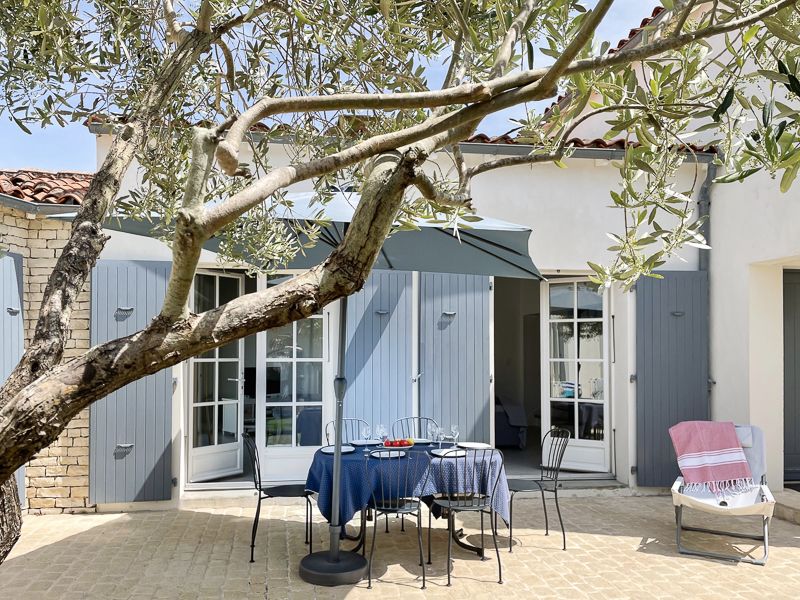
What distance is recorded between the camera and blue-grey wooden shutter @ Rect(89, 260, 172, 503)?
6.26 meters

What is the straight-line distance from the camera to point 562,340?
25.6 feet

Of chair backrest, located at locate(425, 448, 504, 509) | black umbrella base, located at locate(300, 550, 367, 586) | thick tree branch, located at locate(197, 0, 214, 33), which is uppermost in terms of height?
thick tree branch, located at locate(197, 0, 214, 33)

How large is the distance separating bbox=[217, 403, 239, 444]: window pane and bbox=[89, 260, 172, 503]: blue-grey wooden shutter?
2.99 feet

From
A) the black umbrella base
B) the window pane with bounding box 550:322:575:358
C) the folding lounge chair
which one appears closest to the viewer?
the black umbrella base

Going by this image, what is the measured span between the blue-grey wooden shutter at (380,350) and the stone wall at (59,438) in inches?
96.3

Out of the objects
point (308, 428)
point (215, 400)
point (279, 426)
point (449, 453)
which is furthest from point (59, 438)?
point (449, 453)

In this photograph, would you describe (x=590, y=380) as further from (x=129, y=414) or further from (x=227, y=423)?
(x=129, y=414)

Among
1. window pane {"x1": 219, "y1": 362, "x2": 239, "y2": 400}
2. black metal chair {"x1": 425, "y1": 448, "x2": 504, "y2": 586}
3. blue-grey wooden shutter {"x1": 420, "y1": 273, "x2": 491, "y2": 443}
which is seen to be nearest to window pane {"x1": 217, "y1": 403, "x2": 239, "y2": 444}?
window pane {"x1": 219, "y1": 362, "x2": 239, "y2": 400}

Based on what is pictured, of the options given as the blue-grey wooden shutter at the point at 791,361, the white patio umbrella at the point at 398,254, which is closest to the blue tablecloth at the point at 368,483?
the white patio umbrella at the point at 398,254

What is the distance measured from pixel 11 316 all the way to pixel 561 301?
552 centimetres

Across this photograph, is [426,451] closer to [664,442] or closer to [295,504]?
[295,504]

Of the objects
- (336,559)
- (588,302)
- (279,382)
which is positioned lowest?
(336,559)

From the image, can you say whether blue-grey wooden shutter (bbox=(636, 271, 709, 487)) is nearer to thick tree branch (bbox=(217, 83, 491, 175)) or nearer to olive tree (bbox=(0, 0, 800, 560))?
olive tree (bbox=(0, 0, 800, 560))

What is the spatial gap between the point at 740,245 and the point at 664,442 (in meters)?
2.14
